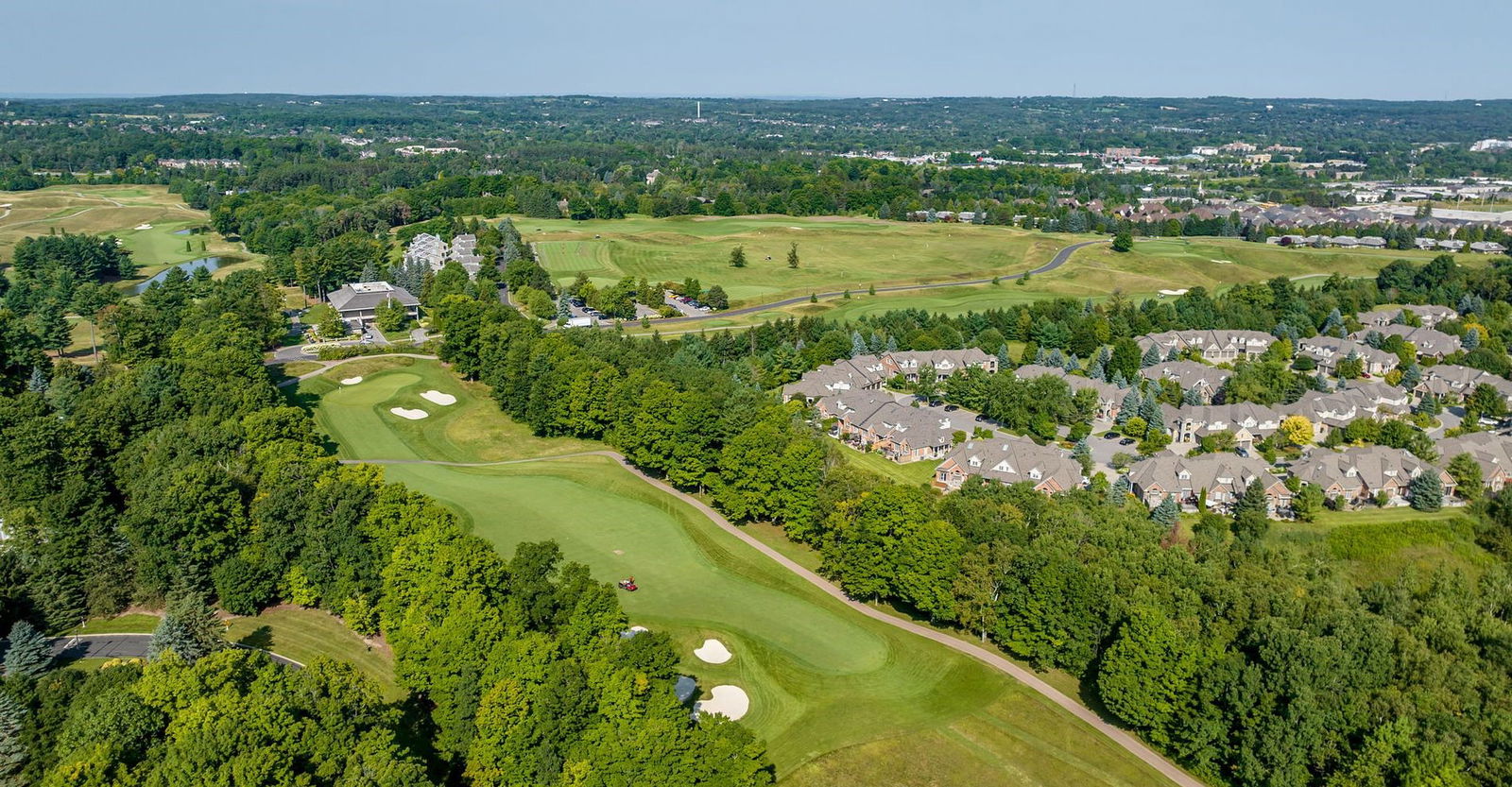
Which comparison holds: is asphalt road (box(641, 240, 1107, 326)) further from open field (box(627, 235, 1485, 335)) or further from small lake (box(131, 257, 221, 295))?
small lake (box(131, 257, 221, 295))

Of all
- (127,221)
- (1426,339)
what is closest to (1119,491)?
(1426,339)

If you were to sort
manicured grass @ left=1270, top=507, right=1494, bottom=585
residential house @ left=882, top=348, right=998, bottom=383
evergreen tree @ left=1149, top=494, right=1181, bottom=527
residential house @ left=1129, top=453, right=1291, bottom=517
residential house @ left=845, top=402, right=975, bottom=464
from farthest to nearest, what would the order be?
→ residential house @ left=882, top=348, right=998, bottom=383, residential house @ left=845, top=402, right=975, bottom=464, residential house @ left=1129, top=453, right=1291, bottom=517, evergreen tree @ left=1149, top=494, right=1181, bottom=527, manicured grass @ left=1270, top=507, right=1494, bottom=585

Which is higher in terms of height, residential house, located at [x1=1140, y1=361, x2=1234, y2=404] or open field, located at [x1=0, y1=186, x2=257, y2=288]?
open field, located at [x1=0, y1=186, x2=257, y2=288]

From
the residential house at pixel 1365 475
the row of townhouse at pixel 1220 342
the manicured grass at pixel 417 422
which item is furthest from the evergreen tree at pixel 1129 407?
the manicured grass at pixel 417 422

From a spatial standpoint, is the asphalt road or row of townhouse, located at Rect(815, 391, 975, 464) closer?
row of townhouse, located at Rect(815, 391, 975, 464)

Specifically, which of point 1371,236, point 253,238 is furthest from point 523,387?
point 1371,236

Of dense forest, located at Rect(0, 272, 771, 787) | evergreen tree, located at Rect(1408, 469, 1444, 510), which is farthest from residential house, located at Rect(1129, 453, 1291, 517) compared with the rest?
dense forest, located at Rect(0, 272, 771, 787)

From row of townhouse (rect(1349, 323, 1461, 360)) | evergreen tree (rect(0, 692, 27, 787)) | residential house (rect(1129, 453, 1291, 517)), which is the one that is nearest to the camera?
evergreen tree (rect(0, 692, 27, 787))
